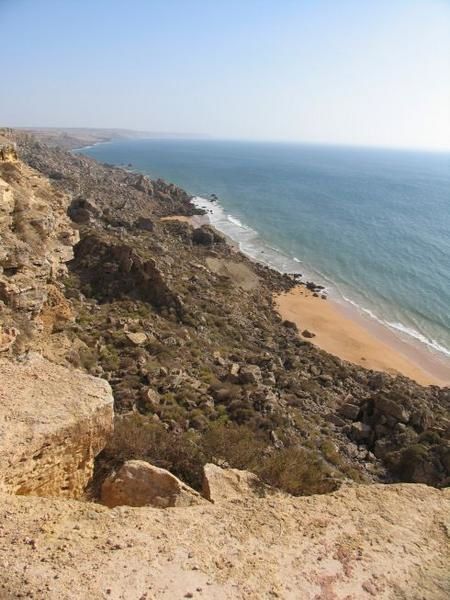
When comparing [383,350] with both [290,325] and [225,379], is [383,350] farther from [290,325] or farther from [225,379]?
[225,379]

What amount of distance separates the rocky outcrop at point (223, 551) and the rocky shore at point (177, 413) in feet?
0.10

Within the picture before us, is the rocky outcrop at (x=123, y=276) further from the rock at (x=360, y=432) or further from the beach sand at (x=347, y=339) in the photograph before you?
the beach sand at (x=347, y=339)

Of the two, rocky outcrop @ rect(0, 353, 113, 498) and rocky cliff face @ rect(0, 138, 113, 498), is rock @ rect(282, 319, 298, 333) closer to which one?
rocky cliff face @ rect(0, 138, 113, 498)

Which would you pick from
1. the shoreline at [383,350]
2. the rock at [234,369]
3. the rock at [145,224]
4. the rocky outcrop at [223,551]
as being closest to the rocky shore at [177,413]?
the rocky outcrop at [223,551]

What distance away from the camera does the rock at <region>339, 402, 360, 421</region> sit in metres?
21.1

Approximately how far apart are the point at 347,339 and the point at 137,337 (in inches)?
752

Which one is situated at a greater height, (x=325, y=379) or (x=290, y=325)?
(x=290, y=325)

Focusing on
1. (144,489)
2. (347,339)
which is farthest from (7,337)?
(347,339)

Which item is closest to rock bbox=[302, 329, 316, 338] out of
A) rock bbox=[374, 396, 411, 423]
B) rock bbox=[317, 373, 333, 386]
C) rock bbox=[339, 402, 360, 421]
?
rock bbox=[317, 373, 333, 386]

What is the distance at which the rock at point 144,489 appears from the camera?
832cm

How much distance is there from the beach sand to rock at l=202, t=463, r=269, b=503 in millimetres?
22672

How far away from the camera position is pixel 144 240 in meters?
40.3

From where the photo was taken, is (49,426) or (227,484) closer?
(49,426)

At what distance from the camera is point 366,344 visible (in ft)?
A: 112
